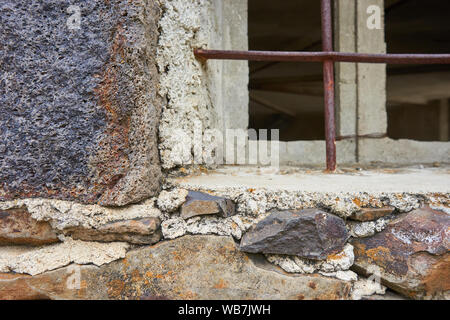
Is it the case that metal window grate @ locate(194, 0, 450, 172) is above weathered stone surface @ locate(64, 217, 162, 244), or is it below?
above

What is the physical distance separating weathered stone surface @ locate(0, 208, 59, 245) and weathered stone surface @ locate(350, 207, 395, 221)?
2.56 feet

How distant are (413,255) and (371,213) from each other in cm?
13

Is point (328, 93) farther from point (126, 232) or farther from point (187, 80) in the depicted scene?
point (126, 232)

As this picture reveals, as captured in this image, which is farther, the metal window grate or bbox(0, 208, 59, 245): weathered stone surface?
the metal window grate

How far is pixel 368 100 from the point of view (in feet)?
5.47

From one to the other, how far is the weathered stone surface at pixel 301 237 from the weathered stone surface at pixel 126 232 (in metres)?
0.23

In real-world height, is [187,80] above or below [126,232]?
above

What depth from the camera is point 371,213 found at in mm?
791

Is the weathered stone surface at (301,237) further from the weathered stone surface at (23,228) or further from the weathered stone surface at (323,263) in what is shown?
the weathered stone surface at (23,228)

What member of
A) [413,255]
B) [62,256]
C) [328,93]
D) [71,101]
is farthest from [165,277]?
[328,93]

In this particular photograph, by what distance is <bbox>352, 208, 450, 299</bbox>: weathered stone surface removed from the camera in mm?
750

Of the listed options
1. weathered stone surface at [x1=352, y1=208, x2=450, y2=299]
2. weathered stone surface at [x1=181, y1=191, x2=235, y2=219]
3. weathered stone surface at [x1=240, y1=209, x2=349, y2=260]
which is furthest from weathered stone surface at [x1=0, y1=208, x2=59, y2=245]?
weathered stone surface at [x1=352, y1=208, x2=450, y2=299]

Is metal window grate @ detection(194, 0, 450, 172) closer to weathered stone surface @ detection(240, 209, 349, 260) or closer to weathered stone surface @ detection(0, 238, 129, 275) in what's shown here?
weathered stone surface @ detection(240, 209, 349, 260)

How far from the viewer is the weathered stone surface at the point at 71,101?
786 millimetres
